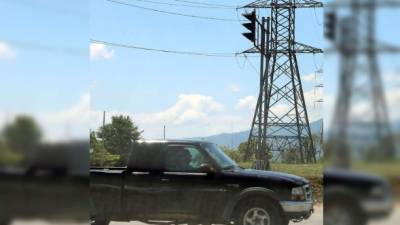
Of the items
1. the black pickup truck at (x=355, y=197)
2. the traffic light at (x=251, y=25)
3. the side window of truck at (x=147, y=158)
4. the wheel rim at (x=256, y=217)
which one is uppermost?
the traffic light at (x=251, y=25)

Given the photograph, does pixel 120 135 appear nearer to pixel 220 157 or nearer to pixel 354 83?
pixel 220 157

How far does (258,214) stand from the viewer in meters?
4.58

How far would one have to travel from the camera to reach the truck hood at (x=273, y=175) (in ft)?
14.6

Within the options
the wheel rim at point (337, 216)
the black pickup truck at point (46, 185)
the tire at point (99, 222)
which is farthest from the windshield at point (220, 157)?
the wheel rim at point (337, 216)

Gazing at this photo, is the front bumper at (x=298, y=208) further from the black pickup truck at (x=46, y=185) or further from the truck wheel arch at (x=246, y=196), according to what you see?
the black pickup truck at (x=46, y=185)

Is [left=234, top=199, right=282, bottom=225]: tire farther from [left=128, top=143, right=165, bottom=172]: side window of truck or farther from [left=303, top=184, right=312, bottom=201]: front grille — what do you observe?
[left=128, top=143, right=165, bottom=172]: side window of truck

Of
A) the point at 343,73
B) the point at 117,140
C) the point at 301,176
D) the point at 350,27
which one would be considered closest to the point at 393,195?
the point at 343,73

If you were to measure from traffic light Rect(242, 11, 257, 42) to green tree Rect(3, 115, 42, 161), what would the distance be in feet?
6.35

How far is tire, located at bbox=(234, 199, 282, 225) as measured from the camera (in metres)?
4.53

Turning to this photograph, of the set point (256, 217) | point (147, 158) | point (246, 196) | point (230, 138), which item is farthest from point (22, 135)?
point (256, 217)

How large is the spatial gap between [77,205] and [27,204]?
1.40 feet

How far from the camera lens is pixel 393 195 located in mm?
2434

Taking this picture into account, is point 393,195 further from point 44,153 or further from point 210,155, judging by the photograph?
point 210,155

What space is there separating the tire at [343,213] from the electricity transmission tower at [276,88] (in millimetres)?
1501
